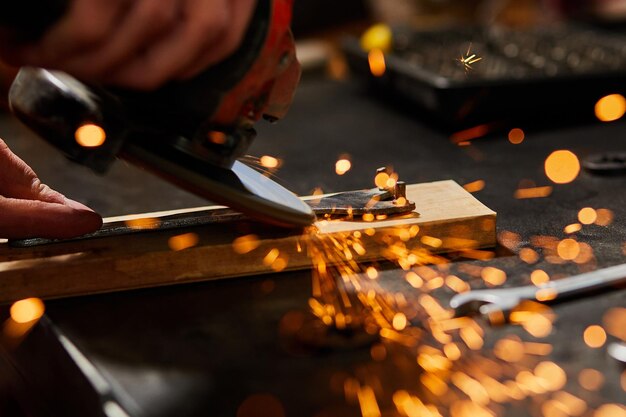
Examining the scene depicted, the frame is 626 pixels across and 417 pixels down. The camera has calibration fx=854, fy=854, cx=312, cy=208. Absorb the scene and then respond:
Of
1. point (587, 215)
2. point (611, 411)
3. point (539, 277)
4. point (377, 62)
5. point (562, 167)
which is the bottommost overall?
point (611, 411)

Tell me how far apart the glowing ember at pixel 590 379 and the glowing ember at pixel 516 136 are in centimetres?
89

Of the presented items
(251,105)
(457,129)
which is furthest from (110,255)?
(457,129)

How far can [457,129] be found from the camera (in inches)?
64.4

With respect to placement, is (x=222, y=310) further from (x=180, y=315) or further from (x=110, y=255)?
(x=110, y=255)

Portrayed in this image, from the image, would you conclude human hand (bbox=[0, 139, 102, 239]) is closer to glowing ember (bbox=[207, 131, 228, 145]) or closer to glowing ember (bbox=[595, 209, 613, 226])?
glowing ember (bbox=[207, 131, 228, 145])

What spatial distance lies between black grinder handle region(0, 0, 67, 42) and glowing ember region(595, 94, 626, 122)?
1200 mm

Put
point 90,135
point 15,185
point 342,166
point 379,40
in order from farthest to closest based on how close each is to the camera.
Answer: point 379,40 → point 342,166 → point 15,185 → point 90,135

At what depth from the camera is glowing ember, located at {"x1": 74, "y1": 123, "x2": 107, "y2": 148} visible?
868 mm

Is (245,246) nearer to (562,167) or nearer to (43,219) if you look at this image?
(43,219)

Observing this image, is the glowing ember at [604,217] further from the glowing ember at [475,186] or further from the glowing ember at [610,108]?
the glowing ember at [610,108]

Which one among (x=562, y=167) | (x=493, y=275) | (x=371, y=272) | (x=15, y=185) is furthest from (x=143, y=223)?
(x=562, y=167)

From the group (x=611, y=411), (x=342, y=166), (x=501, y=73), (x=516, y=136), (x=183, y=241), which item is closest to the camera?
(x=611, y=411)

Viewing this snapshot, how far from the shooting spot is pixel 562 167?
1391 mm

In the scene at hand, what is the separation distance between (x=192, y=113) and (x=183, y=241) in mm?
197
